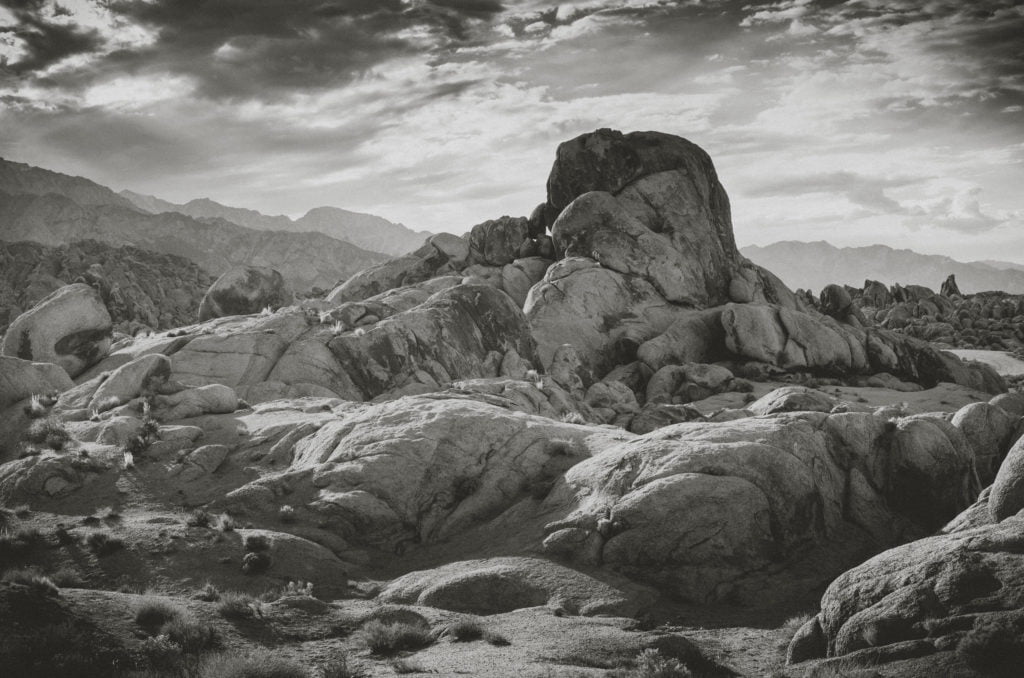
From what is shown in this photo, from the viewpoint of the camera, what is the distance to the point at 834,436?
70.3 ft

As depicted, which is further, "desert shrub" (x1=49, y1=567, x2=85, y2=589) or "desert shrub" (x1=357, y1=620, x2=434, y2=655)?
"desert shrub" (x1=49, y1=567, x2=85, y2=589)

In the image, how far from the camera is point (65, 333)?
38.9 metres

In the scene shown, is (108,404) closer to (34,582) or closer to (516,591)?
(34,582)

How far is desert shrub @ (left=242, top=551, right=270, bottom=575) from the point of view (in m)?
18.5

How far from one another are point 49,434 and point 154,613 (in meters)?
18.4

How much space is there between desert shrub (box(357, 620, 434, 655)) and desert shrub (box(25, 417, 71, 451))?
62.4 ft

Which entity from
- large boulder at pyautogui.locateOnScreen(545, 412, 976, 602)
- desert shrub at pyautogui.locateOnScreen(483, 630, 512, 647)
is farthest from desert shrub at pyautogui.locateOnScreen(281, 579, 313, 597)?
large boulder at pyautogui.locateOnScreen(545, 412, 976, 602)

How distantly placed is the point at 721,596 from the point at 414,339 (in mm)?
27074

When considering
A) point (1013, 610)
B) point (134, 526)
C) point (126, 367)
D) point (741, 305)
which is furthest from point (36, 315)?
point (741, 305)

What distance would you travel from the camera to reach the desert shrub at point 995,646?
410 inches

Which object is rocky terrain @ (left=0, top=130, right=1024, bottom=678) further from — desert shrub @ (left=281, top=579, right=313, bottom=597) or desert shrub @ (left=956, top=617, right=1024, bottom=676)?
desert shrub @ (left=281, top=579, right=313, bottom=597)

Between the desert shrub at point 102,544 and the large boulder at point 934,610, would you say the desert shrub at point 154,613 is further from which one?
the large boulder at point 934,610

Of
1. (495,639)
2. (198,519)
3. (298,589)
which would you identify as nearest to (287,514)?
(198,519)

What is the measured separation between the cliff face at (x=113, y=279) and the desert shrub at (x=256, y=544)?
91754 mm
